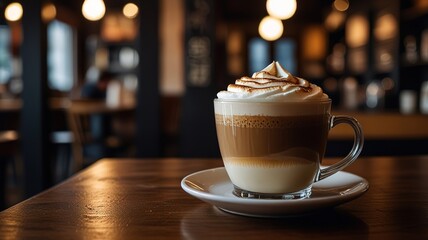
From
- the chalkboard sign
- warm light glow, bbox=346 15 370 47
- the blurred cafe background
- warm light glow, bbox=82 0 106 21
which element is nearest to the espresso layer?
the blurred cafe background

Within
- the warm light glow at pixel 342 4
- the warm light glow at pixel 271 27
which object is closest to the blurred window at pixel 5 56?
the warm light glow at pixel 271 27

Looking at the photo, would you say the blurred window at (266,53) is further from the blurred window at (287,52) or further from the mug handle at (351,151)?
the mug handle at (351,151)

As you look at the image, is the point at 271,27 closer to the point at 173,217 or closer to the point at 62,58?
the point at 62,58

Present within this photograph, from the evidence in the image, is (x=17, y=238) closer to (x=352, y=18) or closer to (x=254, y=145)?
(x=254, y=145)

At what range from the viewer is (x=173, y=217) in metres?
0.65

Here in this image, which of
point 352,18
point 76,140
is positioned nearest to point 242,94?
point 76,140

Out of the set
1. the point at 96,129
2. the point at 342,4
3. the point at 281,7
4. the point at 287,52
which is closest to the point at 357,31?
the point at 342,4

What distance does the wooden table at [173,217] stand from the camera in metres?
0.56

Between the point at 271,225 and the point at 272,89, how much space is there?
0.22 meters

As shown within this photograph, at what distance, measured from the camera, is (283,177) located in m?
0.71

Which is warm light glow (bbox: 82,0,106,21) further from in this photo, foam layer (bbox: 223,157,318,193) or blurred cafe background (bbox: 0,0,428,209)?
foam layer (bbox: 223,157,318,193)

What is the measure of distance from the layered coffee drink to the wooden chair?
11.3ft

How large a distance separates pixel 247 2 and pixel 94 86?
484cm

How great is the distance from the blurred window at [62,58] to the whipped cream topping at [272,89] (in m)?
9.13
